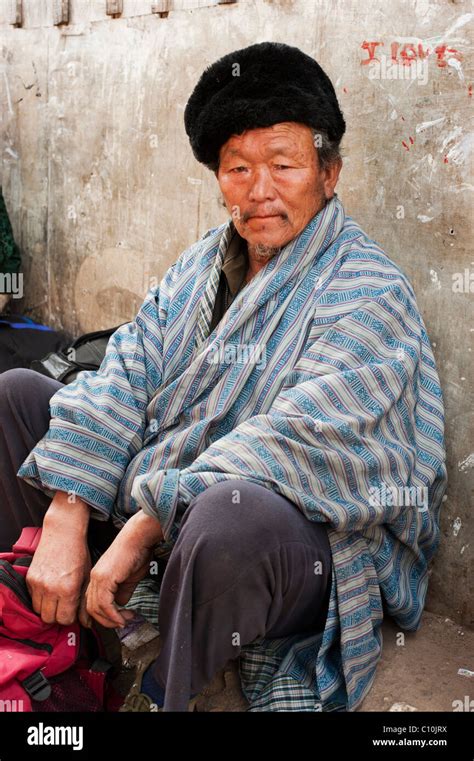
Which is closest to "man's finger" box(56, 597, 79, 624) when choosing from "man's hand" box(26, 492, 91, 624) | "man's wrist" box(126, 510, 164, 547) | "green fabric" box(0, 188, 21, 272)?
"man's hand" box(26, 492, 91, 624)

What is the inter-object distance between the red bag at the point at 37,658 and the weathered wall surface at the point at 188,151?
107cm

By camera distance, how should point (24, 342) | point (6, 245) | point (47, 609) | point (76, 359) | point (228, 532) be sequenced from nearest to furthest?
point (228, 532)
point (47, 609)
point (76, 359)
point (24, 342)
point (6, 245)

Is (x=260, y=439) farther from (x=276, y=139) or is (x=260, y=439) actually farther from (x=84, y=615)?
(x=276, y=139)

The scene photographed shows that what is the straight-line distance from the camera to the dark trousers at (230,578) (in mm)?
2088

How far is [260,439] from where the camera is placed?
229 cm

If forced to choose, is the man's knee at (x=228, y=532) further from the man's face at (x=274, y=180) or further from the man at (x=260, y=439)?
the man's face at (x=274, y=180)

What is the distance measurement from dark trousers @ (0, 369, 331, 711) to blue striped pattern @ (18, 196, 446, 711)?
73mm

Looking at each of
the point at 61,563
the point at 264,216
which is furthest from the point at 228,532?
the point at 264,216

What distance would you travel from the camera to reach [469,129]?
104 inches

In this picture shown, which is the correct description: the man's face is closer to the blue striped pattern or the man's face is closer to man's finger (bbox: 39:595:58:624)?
the blue striped pattern

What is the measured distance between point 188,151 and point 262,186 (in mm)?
1206

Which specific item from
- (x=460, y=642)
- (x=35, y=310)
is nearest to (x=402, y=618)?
(x=460, y=642)
